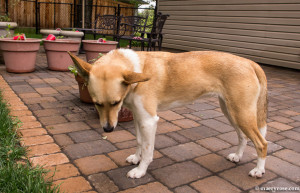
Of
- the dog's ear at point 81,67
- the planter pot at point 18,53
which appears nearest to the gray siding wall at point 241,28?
the planter pot at point 18,53

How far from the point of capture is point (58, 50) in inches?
261

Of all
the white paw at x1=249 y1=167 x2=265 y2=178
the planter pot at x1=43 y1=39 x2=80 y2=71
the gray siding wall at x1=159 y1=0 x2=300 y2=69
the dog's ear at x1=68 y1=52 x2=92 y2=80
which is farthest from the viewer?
the gray siding wall at x1=159 y1=0 x2=300 y2=69

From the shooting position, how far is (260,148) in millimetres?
2730

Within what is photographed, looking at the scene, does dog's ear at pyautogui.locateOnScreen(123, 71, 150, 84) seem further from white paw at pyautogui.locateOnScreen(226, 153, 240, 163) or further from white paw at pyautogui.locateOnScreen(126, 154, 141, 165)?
white paw at pyautogui.locateOnScreen(226, 153, 240, 163)

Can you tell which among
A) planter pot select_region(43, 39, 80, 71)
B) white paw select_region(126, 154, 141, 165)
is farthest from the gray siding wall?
white paw select_region(126, 154, 141, 165)

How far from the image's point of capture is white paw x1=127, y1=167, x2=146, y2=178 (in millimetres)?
2680

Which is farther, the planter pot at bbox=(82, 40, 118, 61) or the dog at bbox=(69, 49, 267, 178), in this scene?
the planter pot at bbox=(82, 40, 118, 61)

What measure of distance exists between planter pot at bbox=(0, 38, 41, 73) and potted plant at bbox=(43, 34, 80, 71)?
13.8 inches

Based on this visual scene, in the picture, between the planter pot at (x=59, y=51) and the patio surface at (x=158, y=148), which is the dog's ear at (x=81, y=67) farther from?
the planter pot at (x=59, y=51)

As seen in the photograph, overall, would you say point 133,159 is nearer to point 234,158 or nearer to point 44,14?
point 234,158

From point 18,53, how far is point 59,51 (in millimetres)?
902

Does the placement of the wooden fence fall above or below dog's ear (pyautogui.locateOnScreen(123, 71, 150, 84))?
above

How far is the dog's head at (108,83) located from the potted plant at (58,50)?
4.66 meters

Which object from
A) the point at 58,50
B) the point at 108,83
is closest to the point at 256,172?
the point at 108,83
